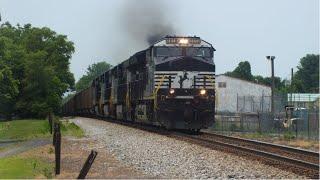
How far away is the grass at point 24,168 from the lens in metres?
14.4

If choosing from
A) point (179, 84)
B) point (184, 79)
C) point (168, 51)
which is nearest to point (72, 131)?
point (168, 51)

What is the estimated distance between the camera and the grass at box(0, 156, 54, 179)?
47.1 ft

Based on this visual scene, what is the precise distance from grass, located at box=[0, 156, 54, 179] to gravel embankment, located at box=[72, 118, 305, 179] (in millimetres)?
2265

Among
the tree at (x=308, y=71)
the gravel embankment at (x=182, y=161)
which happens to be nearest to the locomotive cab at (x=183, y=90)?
the gravel embankment at (x=182, y=161)

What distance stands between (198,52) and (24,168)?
1448 centimetres

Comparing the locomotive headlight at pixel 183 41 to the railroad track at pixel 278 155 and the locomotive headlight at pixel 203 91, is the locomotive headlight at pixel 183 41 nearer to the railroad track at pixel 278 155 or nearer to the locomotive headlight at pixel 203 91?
the locomotive headlight at pixel 203 91

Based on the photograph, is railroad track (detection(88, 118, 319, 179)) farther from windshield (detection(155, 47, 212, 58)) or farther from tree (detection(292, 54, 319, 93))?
tree (detection(292, 54, 319, 93))

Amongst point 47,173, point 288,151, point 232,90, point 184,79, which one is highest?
point 232,90

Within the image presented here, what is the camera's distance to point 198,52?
28.9 metres

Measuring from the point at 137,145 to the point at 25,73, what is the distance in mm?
41646

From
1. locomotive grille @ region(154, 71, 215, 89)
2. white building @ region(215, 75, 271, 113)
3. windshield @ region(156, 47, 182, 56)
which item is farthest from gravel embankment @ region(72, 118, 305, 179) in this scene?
white building @ region(215, 75, 271, 113)

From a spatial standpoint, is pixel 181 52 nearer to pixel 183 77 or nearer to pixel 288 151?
pixel 183 77

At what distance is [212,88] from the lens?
92.5ft

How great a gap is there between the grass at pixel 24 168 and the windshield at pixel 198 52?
11922mm
